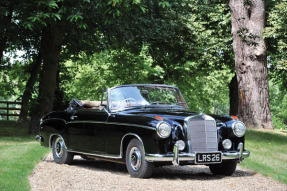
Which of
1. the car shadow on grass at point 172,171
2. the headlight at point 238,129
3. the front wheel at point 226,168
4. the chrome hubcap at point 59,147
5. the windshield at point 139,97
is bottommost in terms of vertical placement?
the car shadow on grass at point 172,171

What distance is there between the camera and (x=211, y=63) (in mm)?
29984

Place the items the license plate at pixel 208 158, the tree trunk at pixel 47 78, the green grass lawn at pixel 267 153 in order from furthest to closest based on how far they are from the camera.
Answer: the tree trunk at pixel 47 78
the green grass lawn at pixel 267 153
the license plate at pixel 208 158

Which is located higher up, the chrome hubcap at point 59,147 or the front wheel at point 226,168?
the chrome hubcap at point 59,147

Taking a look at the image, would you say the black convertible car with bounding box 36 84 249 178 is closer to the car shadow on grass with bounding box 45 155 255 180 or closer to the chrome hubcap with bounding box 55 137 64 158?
the chrome hubcap with bounding box 55 137 64 158

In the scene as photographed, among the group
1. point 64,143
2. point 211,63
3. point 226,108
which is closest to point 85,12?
point 64,143

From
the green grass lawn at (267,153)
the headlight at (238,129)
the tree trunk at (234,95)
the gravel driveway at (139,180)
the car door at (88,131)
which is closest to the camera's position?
the gravel driveway at (139,180)

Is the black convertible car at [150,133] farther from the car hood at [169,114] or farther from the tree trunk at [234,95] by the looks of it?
the tree trunk at [234,95]

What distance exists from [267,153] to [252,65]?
6.14 meters

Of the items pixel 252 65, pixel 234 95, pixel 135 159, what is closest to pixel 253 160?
pixel 135 159

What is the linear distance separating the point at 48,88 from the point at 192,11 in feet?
28.8

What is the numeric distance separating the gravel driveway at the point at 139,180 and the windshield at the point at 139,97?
136 centimetres

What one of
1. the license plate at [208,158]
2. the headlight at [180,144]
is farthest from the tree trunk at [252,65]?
the headlight at [180,144]

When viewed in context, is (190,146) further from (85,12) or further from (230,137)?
(85,12)

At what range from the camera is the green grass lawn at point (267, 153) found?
956 cm
